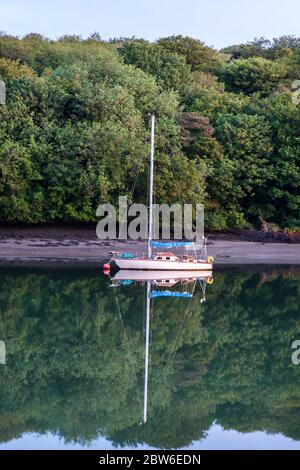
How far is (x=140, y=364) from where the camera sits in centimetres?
2138

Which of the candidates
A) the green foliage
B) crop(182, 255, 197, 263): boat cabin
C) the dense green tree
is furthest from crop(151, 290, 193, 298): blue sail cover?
the dense green tree

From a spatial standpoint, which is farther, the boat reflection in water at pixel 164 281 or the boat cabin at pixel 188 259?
the boat cabin at pixel 188 259

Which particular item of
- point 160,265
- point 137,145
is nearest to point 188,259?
point 160,265

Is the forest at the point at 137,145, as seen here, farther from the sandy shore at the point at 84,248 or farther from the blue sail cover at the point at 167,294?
the blue sail cover at the point at 167,294

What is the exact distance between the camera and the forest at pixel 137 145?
4550 cm

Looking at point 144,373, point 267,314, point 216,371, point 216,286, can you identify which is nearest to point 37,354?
point 144,373

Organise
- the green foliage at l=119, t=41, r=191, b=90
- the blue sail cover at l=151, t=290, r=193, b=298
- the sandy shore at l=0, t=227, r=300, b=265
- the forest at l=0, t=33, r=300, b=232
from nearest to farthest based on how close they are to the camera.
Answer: the blue sail cover at l=151, t=290, r=193, b=298, the sandy shore at l=0, t=227, r=300, b=265, the forest at l=0, t=33, r=300, b=232, the green foliage at l=119, t=41, r=191, b=90

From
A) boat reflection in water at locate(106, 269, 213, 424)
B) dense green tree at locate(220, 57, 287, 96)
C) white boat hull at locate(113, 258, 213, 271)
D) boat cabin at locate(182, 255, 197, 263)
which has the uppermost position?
dense green tree at locate(220, 57, 287, 96)

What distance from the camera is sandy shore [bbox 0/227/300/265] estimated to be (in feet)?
139

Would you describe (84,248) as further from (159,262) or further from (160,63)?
(160,63)

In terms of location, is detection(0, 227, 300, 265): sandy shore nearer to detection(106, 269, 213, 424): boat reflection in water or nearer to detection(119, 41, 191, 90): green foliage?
detection(106, 269, 213, 424): boat reflection in water

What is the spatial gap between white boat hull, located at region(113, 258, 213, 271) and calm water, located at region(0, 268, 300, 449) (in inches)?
144

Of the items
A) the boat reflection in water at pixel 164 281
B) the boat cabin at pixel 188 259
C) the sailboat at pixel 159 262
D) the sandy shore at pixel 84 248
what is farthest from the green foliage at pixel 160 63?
the boat reflection in water at pixel 164 281

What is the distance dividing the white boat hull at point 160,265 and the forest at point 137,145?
731cm
